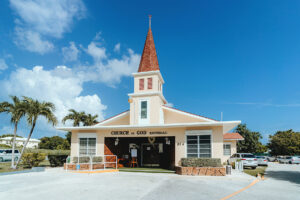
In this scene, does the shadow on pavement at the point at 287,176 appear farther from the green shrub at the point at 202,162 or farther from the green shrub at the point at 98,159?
the green shrub at the point at 98,159

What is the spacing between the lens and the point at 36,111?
57.2 feet

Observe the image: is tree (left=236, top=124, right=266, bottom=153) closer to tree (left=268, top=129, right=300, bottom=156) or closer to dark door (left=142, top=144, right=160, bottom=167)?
tree (left=268, top=129, right=300, bottom=156)

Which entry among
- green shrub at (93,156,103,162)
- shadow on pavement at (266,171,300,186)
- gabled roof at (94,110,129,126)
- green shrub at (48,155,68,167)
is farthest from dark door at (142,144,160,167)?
shadow on pavement at (266,171,300,186)

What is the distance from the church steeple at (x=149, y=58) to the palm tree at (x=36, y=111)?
8.27m

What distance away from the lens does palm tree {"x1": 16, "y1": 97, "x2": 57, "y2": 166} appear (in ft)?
56.3

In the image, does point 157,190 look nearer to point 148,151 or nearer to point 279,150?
point 148,151

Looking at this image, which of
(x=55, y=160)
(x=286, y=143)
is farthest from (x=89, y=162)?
(x=286, y=143)

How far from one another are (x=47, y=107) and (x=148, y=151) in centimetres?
956

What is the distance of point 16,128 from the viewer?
16.9 meters

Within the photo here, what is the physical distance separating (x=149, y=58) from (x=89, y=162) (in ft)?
33.6

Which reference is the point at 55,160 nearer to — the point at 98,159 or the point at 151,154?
the point at 98,159

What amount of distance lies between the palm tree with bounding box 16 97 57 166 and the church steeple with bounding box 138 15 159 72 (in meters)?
8.27

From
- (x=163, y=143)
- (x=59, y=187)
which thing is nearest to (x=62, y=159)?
(x=163, y=143)

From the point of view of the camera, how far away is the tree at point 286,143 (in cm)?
3816
